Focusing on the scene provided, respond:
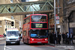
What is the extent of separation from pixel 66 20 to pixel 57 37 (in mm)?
6439

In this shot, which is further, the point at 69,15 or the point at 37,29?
the point at 69,15

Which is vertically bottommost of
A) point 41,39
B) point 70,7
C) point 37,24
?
point 41,39

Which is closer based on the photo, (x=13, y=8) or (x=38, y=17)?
(x=38, y=17)

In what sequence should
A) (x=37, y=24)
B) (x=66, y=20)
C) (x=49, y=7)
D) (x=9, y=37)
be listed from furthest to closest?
(x=49, y=7)
(x=66, y=20)
(x=9, y=37)
(x=37, y=24)

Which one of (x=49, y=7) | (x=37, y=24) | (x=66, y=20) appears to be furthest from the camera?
(x=49, y=7)

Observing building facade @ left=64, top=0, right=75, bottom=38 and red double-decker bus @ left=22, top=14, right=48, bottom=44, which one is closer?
red double-decker bus @ left=22, top=14, right=48, bottom=44

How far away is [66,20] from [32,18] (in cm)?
898

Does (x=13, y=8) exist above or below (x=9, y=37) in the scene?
above

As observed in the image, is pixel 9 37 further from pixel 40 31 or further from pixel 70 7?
pixel 70 7

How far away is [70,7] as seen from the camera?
28.2 metres

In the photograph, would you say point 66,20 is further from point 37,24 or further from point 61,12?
point 37,24

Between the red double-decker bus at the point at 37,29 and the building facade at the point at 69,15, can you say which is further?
the building facade at the point at 69,15

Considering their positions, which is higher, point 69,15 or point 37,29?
point 69,15

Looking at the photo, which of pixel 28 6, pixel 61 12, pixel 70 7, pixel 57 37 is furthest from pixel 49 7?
pixel 57 37
